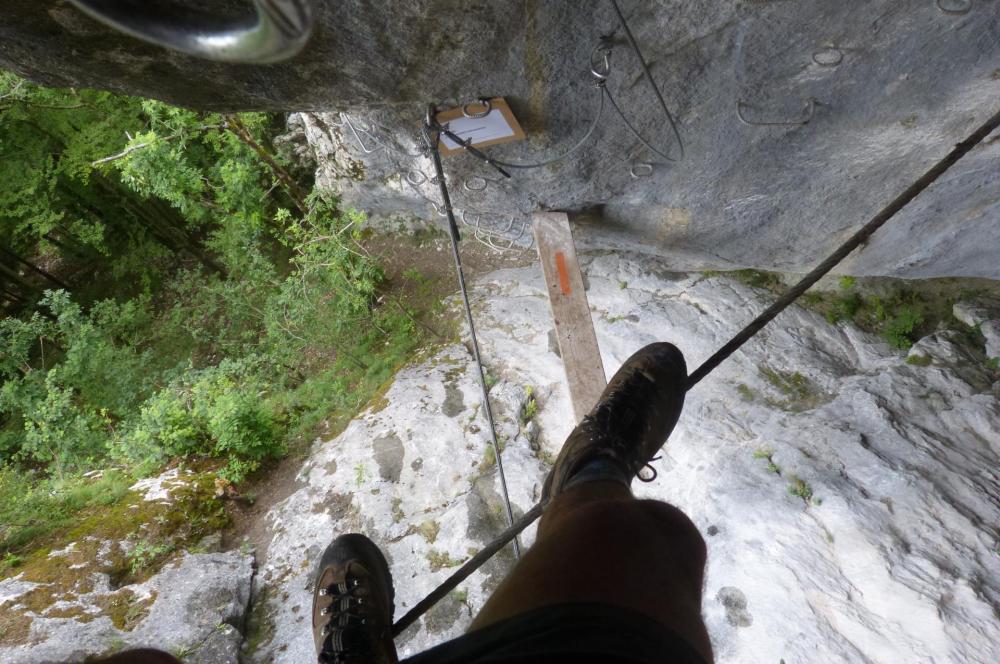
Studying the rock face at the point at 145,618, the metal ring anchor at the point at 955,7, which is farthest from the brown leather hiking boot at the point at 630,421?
the rock face at the point at 145,618

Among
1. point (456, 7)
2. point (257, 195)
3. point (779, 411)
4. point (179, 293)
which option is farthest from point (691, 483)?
point (179, 293)

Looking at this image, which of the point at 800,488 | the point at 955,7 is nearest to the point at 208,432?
the point at 800,488

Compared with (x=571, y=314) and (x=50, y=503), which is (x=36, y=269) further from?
(x=571, y=314)

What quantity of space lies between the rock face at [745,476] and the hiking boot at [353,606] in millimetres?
1637

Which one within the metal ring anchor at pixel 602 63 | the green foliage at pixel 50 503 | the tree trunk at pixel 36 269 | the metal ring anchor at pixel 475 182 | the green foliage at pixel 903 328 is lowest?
the green foliage at pixel 903 328

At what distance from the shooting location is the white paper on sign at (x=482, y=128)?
324cm

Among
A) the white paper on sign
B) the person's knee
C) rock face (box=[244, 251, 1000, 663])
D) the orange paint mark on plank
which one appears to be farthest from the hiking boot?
the white paper on sign

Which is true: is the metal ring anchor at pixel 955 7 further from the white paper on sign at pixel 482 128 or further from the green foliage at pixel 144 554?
the green foliage at pixel 144 554

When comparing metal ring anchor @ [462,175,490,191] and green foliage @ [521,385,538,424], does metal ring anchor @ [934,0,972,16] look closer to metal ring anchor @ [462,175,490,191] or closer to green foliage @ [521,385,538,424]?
metal ring anchor @ [462,175,490,191]

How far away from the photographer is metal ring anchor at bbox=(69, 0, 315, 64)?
0.88m

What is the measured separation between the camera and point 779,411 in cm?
401

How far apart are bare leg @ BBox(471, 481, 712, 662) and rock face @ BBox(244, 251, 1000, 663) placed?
1719 mm

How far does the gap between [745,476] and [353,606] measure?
250 cm

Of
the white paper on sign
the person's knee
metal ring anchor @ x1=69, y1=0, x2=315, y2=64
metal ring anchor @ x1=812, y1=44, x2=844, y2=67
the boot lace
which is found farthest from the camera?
the white paper on sign
